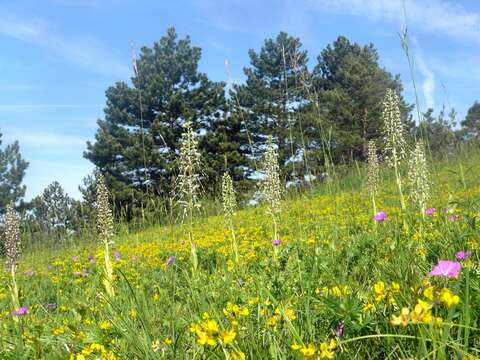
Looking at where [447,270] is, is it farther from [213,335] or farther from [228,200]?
[228,200]

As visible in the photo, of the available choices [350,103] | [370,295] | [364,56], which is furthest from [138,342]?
[364,56]

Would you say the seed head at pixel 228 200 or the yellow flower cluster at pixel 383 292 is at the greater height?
the seed head at pixel 228 200

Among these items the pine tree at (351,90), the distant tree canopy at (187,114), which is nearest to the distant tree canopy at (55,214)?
the distant tree canopy at (187,114)

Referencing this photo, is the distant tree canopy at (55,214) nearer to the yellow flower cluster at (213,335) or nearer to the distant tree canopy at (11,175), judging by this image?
the yellow flower cluster at (213,335)

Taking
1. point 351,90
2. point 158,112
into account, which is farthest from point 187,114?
point 351,90

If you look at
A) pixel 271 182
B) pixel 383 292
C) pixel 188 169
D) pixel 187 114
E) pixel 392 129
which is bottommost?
pixel 383 292

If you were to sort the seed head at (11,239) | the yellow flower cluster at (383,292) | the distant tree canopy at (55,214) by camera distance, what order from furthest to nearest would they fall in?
the distant tree canopy at (55,214), the seed head at (11,239), the yellow flower cluster at (383,292)

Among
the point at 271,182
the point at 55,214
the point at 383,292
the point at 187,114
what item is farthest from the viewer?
the point at 187,114

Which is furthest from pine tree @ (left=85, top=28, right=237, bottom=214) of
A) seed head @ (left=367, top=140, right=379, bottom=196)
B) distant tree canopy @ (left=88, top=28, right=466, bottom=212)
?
seed head @ (left=367, top=140, right=379, bottom=196)

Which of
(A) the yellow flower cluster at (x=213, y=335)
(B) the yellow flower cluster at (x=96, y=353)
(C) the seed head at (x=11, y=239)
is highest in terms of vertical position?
(C) the seed head at (x=11, y=239)

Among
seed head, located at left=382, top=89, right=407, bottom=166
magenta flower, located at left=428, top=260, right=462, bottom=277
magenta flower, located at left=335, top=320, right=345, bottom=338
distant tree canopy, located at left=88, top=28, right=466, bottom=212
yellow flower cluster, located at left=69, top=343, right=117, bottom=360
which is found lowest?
yellow flower cluster, located at left=69, top=343, right=117, bottom=360

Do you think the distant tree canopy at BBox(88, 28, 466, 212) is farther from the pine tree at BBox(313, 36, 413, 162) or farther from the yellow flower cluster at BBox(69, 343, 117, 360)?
the yellow flower cluster at BBox(69, 343, 117, 360)

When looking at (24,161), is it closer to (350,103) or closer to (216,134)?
(216,134)

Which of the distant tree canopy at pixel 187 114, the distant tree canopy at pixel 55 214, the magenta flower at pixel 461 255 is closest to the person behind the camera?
the magenta flower at pixel 461 255
